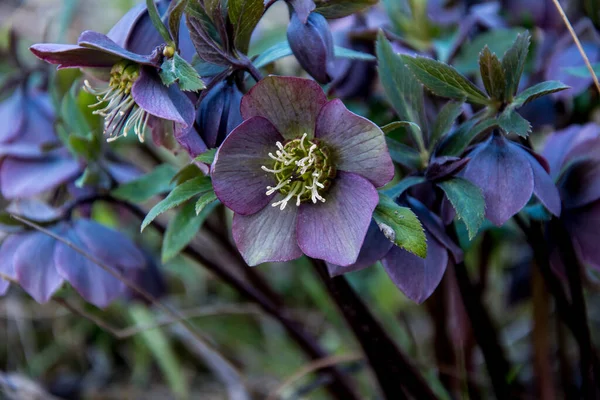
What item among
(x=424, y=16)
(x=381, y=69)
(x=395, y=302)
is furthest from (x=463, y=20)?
(x=395, y=302)

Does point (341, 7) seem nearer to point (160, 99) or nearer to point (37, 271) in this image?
point (160, 99)

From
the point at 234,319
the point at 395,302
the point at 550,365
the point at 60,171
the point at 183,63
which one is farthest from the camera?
the point at 234,319

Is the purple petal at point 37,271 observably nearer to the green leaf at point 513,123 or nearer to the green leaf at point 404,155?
the green leaf at point 404,155

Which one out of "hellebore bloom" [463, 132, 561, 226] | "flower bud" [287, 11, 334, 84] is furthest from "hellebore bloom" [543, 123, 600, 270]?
"flower bud" [287, 11, 334, 84]

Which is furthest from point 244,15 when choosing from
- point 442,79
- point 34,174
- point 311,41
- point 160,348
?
point 160,348

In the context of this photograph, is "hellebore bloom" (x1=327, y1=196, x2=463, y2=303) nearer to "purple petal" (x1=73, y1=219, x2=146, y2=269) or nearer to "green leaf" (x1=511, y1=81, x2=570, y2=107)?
"green leaf" (x1=511, y1=81, x2=570, y2=107)

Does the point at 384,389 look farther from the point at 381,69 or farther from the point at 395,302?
the point at 395,302

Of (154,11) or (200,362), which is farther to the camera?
(200,362)
